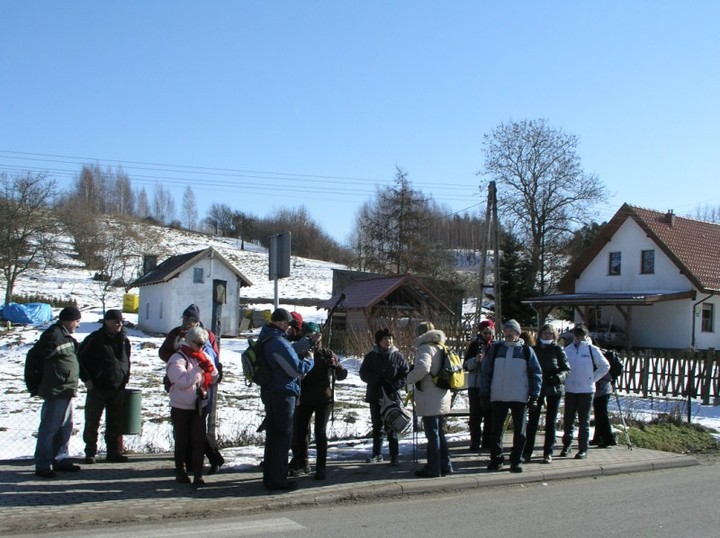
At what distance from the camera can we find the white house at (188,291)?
39.2m

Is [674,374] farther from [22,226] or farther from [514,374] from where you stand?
[22,226]

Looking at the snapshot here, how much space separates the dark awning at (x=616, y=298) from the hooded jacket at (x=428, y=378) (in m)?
28.9

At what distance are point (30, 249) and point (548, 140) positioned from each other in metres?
36.3

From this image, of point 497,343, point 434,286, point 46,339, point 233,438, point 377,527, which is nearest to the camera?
point 377,527

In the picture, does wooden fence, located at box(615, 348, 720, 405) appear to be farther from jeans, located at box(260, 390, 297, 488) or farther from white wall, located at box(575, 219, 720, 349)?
white wall, located at box(575, 219, 720, 349)

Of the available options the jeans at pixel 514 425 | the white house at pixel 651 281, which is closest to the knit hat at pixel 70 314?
the jeans at pixel 514 425

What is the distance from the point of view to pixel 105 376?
905cm

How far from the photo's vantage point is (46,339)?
8305 mm

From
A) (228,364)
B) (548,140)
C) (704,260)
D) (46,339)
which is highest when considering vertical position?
(548,140)

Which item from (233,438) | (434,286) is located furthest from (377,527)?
(434,286)

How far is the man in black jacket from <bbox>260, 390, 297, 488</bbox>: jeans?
7.66ft

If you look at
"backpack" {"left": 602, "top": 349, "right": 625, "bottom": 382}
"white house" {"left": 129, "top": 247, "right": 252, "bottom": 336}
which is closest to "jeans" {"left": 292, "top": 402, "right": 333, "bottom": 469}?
"backpack" {"left": 602, "top": 349, "right": 625, "bottom": 382}

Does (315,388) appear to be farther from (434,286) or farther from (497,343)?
(434,286)

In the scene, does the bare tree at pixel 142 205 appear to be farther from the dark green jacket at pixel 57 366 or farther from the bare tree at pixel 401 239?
the dark green jacket at pixel 57 366
